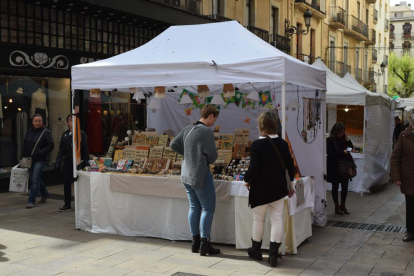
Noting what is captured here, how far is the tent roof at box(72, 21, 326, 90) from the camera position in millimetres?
5926

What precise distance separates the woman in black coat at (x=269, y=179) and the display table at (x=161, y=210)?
475mm

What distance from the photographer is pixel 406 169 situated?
647cm

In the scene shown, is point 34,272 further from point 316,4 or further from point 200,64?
point 316,4

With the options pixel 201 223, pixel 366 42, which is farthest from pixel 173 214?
pixel 366 42

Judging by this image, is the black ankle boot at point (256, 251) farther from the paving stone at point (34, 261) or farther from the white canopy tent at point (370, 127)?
the white canopy tent at point (370, 127)

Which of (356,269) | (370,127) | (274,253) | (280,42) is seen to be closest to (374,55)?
(280,42)

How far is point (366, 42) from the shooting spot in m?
38.1

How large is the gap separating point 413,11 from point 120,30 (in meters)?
69.4

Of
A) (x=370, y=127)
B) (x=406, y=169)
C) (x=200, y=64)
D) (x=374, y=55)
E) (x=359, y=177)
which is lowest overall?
(x=359, y=177)

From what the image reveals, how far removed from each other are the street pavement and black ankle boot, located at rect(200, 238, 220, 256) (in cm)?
8

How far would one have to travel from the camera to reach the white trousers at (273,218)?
5312 millimetres

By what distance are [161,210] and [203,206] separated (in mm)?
1022

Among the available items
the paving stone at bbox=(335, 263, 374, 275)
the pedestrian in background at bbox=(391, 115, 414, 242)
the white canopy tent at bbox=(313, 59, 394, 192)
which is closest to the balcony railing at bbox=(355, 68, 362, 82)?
the white canopy tent at bbox=(313, 59, 394, 192)

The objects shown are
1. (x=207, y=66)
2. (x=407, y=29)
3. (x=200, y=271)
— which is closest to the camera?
(x=200, y=271)
